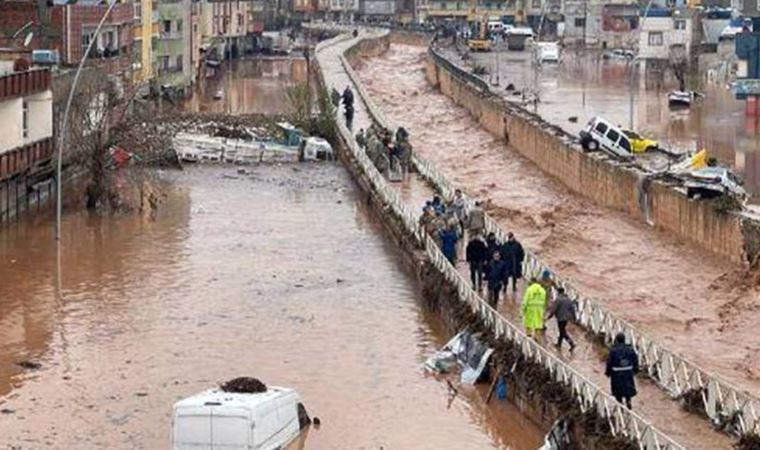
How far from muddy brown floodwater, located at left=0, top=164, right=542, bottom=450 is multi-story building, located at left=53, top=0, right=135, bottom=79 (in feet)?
45.3

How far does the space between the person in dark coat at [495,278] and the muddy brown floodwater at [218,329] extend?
151cm

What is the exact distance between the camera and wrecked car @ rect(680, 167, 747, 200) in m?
38.9

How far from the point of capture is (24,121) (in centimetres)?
4269

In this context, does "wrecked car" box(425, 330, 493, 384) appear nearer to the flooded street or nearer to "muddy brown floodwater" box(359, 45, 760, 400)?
"muddy brown floodwater" box(359, 45, 760, 400)

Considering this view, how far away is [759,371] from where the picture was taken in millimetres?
26484

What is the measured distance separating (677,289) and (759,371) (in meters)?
7.55

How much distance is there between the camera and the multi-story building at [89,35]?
192 ft

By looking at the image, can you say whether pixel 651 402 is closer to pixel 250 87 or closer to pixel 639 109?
pixel 639 109

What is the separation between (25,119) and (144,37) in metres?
37.3

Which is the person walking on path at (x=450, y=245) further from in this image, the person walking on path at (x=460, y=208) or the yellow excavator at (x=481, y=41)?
the yellow excavator at (x=481, y=41)

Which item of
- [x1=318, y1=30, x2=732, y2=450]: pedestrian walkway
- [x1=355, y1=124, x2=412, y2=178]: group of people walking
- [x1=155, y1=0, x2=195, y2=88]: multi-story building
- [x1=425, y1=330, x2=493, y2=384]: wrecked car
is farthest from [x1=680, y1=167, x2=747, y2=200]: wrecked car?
[x1=155, y1=0, x2=195, y2=88]: multi-story building

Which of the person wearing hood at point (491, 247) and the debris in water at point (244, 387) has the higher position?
the person wearing hood at point (491, 247)

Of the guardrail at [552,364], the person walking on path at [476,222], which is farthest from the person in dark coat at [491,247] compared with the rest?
the person walking on path at [476,222]

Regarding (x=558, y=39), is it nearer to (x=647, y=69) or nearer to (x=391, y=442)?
(x=647, y=69)
